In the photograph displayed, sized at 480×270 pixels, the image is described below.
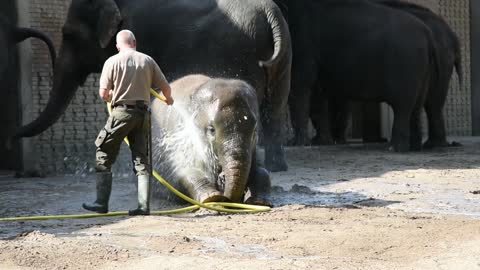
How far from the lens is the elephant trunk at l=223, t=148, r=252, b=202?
7.90 m

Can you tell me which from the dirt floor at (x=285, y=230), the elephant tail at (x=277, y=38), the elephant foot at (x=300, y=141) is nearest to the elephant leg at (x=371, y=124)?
the elephant foot at (x=300, y=141)

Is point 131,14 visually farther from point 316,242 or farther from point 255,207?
point 316,242

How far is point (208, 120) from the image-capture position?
8.20 m

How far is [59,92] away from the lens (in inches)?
465

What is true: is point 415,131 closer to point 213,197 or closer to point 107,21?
point 107,21

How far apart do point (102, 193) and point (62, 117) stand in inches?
207

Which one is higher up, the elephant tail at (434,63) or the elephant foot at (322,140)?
the elephant tail at (434,63)

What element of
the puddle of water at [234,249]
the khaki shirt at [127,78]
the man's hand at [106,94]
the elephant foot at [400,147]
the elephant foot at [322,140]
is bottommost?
the puddle of water at [234,249]

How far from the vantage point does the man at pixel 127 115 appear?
764 cm

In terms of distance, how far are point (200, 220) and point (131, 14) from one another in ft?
14.3

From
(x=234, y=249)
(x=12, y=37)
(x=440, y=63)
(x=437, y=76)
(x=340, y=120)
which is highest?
(x=12, y=37)

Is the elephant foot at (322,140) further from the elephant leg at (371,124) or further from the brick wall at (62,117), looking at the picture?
the brick wall at (62,117)

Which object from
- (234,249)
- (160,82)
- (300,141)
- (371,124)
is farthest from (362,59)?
(234,249)

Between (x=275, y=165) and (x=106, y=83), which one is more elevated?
(x=106, y=83)
